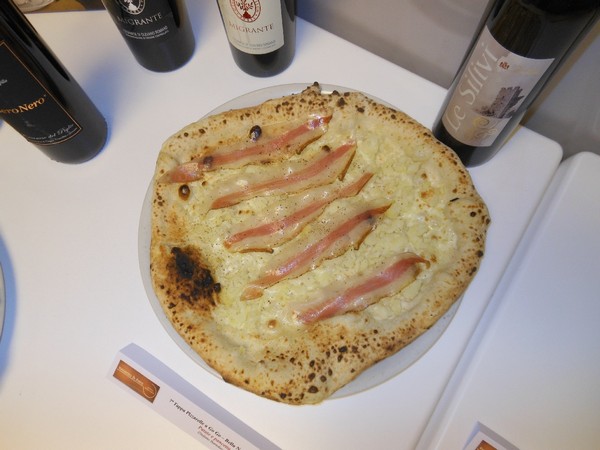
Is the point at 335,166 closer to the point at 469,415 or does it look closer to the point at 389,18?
the point at 389,18

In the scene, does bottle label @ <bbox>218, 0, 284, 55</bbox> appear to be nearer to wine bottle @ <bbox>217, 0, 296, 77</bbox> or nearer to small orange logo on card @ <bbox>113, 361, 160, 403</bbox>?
wine bottle @ <bbox>217, 0, 296, 77</bbox>

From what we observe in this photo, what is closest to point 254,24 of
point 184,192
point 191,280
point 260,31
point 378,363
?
point 260,31

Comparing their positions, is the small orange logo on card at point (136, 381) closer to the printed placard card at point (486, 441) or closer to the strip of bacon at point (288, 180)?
the strip of bacon at point (288, 180)

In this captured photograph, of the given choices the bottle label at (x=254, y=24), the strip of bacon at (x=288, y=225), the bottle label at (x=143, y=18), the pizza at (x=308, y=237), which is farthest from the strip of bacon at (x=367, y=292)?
the bottle label at (x=143, y=18)

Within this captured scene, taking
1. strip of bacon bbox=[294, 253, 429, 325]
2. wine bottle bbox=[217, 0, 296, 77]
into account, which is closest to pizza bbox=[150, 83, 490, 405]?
strip of bacon bbox=[294, 253, 429, 325]

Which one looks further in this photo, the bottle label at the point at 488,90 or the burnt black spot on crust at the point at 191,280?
the burnt black spot on crust at the point at 191,280

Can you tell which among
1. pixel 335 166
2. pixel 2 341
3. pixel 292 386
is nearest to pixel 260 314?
pixel 292 386
